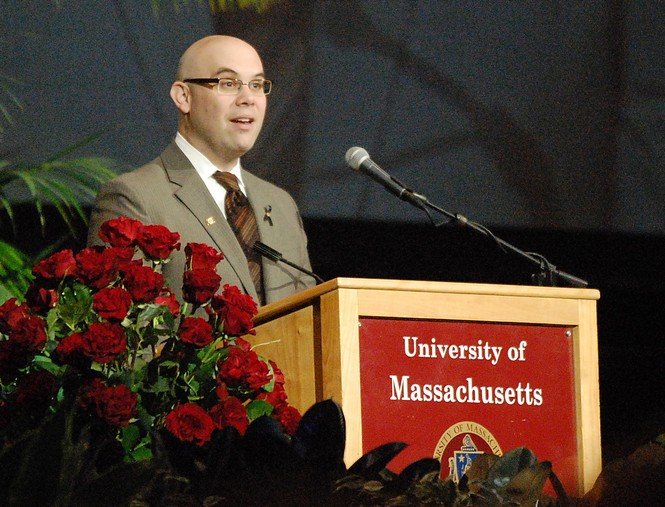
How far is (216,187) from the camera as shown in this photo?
2.80 m

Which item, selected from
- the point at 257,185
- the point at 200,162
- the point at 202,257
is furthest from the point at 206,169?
the point at 202,257

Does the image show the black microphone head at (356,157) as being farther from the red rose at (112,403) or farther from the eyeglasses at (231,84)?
the red rose at (112,403)

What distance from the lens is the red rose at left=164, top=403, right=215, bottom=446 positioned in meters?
1.22

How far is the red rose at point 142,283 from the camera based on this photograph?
4.78 ft

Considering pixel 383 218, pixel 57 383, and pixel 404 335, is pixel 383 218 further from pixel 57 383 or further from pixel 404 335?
pixel 57 383

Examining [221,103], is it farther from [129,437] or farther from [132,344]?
[129,437]

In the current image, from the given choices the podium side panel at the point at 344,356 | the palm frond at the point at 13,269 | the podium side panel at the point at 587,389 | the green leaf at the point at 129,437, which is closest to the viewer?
the green leaf at the point at 129,437

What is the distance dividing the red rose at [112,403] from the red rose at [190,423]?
5cm

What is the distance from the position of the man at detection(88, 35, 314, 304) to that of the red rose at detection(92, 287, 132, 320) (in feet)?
3.47

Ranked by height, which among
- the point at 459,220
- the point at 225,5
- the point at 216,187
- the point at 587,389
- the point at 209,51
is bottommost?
the point at 587,389

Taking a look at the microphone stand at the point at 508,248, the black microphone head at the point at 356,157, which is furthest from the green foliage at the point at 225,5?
the microphone stand at the point at 508,248

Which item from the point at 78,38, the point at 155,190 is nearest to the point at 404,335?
the point at 155,190

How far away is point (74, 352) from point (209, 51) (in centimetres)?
170

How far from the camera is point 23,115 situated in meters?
3.33
